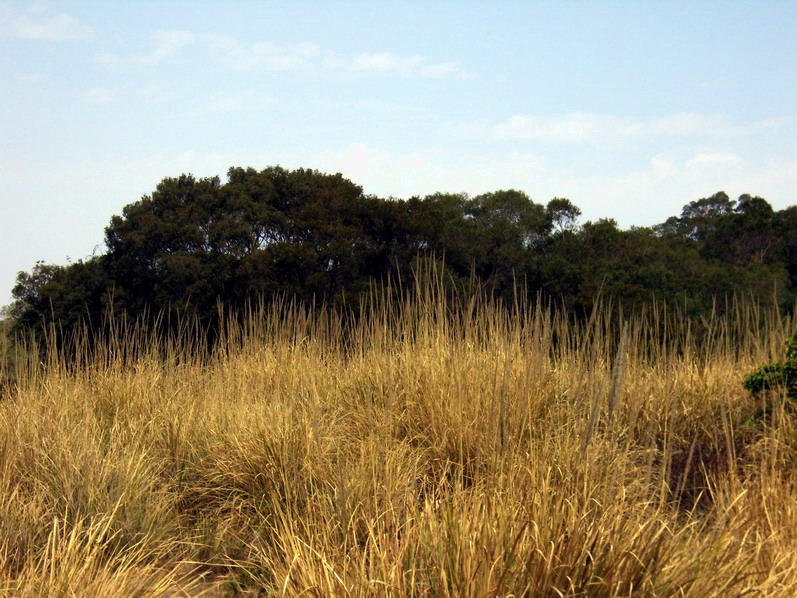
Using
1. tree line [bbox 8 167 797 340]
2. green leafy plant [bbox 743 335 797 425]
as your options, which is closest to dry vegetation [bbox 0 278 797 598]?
green leafy plant [bbox 743 335 797 425]

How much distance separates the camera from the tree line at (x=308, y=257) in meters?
19.5

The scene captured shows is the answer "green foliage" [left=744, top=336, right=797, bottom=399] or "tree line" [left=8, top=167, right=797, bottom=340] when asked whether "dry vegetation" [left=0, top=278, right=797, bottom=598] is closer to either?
"green foliage" [left=744, top=336, right=797, bottom=399]

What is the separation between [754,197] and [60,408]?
2806 cm

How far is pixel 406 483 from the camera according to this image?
4.29 meters

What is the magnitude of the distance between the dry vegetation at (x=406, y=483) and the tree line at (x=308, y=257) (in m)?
11.4

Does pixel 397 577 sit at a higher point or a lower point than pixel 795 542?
higher

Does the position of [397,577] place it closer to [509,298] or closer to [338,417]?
[338,417]

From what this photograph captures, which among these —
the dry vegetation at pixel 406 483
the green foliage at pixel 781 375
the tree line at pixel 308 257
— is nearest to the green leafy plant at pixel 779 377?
the green foliage at pixel 781 375

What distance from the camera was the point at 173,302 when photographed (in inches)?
799

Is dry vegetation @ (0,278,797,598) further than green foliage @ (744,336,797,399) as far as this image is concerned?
No

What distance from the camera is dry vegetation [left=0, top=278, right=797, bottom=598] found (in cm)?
284

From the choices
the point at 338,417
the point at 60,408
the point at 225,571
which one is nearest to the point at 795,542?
the point at 225,571

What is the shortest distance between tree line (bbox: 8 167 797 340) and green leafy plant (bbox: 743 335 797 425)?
1111cm

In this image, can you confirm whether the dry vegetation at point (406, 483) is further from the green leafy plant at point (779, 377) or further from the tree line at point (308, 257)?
the tree line at point (308, 257)
